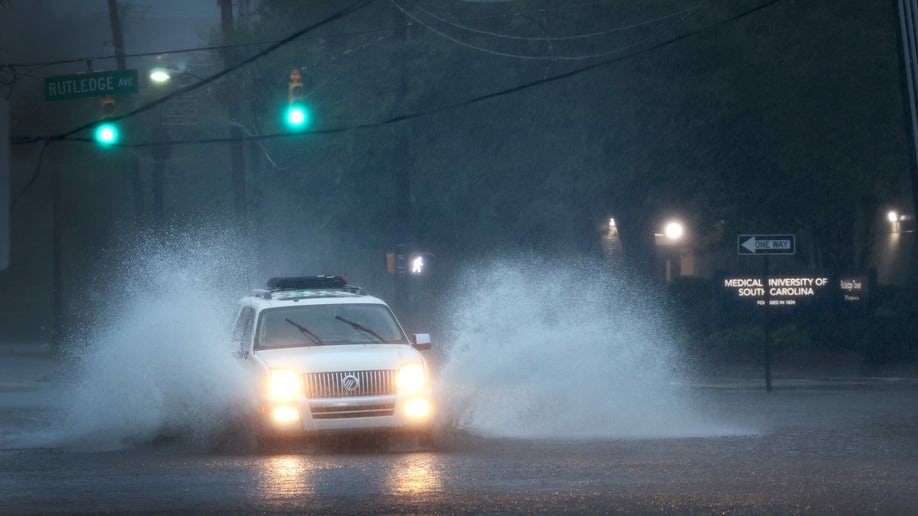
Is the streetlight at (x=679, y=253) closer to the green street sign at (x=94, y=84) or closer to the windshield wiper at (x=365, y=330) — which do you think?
the green street sign at (x=94, y=84)

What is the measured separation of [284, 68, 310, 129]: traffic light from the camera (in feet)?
77.5

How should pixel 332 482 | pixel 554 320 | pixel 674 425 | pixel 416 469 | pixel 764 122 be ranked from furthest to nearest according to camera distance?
pixel 764 122
pixel 554 320
pixel 674 425
pixel 416 469
pixel 332 482

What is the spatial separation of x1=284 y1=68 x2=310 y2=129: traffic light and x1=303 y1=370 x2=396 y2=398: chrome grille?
10.7 meters

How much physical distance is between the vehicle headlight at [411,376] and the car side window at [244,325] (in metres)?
2.15

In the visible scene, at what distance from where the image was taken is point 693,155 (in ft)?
101

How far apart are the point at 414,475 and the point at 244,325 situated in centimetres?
489

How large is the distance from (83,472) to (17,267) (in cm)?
4983

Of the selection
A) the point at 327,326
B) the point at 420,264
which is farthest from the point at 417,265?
the point at 327,326

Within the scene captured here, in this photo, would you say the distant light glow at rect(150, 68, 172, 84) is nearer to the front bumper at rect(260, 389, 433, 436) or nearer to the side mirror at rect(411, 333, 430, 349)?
the side mirror at rect(411, 333, 430, 349)

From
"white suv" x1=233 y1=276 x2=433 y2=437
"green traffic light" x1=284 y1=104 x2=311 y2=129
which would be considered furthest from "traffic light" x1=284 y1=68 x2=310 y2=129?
"white suv" x1=233 y1=276 x2=433 y2=437

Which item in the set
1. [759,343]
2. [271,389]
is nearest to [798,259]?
[759,343]

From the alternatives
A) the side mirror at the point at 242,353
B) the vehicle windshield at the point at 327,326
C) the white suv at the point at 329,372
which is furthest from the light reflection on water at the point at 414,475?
the side mirror at the point at 242,353

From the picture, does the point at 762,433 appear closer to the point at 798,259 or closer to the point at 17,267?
the point at 798,259

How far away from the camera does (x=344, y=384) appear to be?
13742 mm
